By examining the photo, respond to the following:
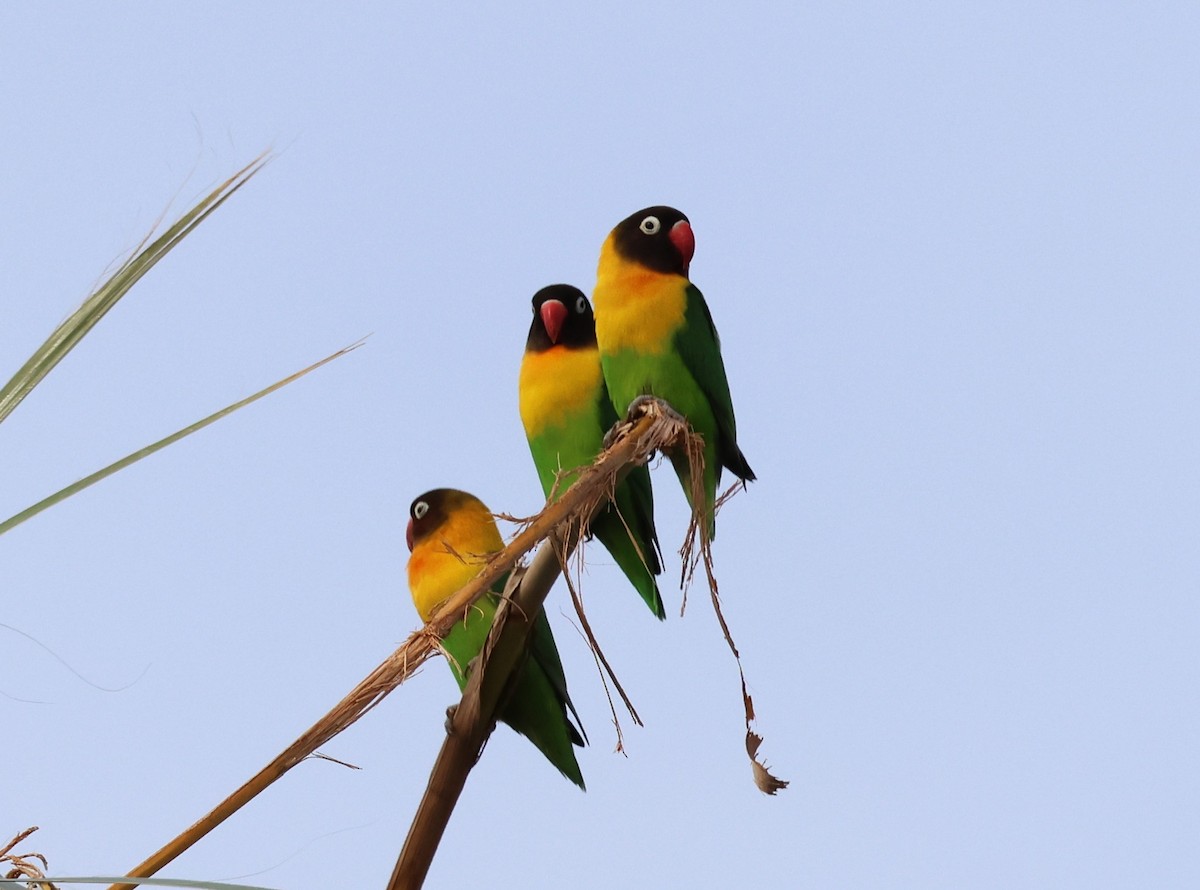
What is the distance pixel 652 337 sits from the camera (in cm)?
316

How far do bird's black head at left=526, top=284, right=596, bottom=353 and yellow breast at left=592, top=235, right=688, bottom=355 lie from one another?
132mm

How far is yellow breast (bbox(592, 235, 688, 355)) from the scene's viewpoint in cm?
317

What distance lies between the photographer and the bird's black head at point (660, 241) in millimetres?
3314

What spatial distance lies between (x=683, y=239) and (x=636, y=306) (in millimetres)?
257

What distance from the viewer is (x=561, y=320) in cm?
342

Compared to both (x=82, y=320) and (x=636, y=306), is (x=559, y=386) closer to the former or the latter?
(x=636, y=306)

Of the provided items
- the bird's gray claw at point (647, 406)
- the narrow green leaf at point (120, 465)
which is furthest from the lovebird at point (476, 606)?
the narrow green leaf at point (120, 465)

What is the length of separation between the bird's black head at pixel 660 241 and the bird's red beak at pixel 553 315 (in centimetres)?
23

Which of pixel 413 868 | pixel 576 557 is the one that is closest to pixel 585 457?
pixel 576 557

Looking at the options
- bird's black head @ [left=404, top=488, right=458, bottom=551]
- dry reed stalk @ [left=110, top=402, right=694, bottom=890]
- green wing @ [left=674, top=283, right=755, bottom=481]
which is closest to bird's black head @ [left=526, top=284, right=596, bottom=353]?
green wing @ [left=674, top=283, right=755, bottom=481]

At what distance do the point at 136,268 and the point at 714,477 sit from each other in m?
1.99

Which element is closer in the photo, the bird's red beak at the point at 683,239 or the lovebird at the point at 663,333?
the lovebird at the point at 663,333

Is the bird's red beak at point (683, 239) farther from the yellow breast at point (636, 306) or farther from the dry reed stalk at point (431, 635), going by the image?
the dry reed stalk at point (431, 635)

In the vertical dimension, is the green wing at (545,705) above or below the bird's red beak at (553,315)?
below
